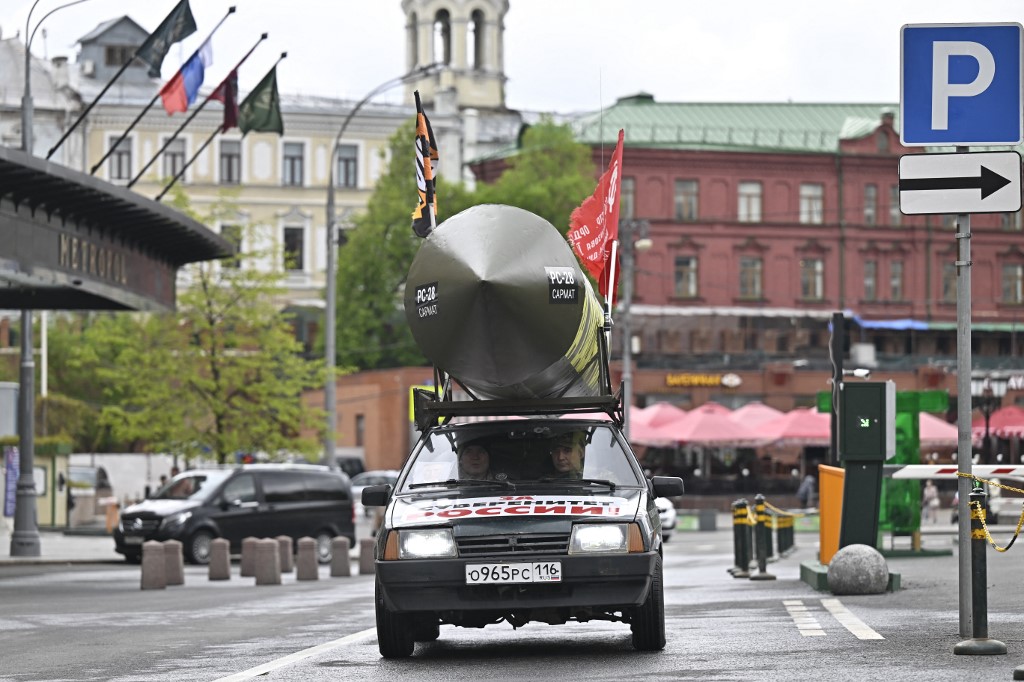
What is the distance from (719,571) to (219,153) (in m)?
70.0

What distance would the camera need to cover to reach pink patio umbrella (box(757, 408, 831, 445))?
190 ft

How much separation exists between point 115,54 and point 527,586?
9249 centimetres

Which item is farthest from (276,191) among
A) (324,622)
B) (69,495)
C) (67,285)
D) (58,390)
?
(324,622)

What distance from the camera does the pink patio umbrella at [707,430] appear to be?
58.3 meters

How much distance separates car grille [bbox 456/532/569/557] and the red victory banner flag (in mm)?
5832

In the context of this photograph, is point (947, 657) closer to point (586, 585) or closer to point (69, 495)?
point (586, 585)

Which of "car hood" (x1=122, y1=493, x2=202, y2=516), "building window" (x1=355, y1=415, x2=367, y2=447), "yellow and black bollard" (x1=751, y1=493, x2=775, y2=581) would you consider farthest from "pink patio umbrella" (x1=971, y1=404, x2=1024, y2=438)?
"yellow and black bollard" (x1=751, y1=493, x2=775, y2=581)

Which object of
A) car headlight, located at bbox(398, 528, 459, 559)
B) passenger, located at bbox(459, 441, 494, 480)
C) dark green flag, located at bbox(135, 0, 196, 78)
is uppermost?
dark green flag, located at bbox(135, 0, 196, 78)

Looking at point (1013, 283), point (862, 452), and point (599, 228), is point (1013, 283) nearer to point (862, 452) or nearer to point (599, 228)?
point (862, 452)

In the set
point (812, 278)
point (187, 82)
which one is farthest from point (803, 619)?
point (812, 278)

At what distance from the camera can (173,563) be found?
27.3 metres

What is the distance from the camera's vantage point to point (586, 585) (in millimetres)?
12039

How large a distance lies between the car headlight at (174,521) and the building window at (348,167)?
208 ft

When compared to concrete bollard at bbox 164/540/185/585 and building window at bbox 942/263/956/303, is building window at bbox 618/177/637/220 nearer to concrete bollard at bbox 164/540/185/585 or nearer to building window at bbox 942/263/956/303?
building window at bbox 942/263/956/303
